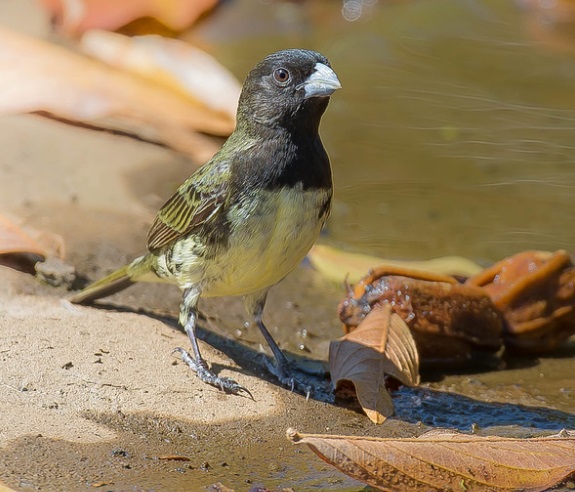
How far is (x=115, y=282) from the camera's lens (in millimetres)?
4930

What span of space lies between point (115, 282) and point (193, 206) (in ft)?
2.09

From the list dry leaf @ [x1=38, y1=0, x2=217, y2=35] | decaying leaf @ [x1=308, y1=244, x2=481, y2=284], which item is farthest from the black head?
dry leaf @ [x1=38, y1=0, x2=217, y2=35]

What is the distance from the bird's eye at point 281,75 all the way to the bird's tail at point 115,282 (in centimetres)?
100

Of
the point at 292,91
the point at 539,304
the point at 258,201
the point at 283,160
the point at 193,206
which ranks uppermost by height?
the point at 292,91

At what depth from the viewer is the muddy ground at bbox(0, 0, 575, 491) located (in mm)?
3570

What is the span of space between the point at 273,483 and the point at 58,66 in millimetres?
4008

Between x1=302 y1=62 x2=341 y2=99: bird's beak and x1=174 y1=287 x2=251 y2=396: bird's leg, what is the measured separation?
933 millimetres

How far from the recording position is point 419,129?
24.8 feet

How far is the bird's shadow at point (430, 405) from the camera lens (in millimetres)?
4270

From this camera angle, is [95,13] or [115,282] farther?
[95,13]

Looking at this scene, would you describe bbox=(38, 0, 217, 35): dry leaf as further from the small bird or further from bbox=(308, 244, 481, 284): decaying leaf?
the small bird

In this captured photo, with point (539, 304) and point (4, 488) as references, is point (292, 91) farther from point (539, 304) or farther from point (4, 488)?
point (4, 488)

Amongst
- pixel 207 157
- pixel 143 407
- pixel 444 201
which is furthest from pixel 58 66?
pixel 143 407

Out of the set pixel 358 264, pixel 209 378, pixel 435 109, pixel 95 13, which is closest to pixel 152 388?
pixel 209 378
